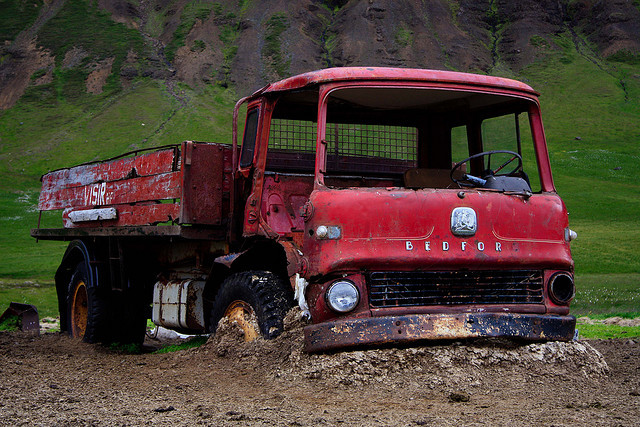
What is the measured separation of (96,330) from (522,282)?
256 inches

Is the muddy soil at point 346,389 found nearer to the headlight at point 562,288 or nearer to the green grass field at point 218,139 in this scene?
the headlight at point 562,288

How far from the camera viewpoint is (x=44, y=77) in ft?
434

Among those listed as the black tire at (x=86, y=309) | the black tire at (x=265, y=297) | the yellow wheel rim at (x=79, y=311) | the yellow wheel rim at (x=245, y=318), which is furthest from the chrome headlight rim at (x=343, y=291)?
the yellow wheel rim at (x=79, y=311)

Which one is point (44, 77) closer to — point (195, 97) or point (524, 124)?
point (195, 97)

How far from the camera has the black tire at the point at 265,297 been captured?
6742 millimetres

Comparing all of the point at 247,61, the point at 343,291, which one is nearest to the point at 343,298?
the point at 343,291

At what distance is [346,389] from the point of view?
5918 mm

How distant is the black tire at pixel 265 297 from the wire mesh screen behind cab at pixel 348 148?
1143mm

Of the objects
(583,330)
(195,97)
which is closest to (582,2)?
(195,97)

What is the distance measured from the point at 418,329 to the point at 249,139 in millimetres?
2760

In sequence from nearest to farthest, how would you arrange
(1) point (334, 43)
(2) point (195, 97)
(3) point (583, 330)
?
(3) point (583, 330)
(2) point (195, 97)
(1) point (334, 43)

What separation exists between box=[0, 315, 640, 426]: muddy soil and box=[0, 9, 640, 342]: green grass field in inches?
556

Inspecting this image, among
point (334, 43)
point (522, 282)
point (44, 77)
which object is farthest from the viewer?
point (334, 43)

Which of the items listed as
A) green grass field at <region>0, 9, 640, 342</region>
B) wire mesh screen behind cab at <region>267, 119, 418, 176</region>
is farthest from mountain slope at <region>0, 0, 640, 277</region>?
wire mesh screen behind cab at <region>267, 119, 418, 176</region>
